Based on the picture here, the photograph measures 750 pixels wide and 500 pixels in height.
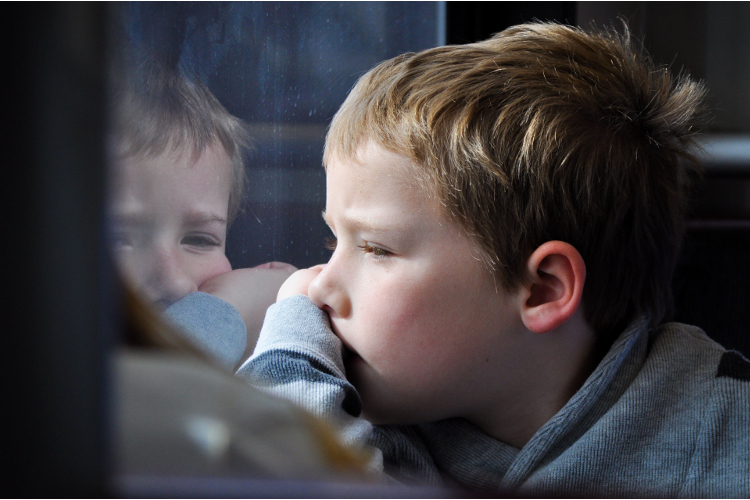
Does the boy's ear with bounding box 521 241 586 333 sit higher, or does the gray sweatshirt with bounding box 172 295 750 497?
the boy's ear with bounding box 521 241 586 333

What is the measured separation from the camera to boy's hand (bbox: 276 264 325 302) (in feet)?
2.60

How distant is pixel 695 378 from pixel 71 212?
797 mm

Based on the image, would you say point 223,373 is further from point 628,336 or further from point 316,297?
point 628,336

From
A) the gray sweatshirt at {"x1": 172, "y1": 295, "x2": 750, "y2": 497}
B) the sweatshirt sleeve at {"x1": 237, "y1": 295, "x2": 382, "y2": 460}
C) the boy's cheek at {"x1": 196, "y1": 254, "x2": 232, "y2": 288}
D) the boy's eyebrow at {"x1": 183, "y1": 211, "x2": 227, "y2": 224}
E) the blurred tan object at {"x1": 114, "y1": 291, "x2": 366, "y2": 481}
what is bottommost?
the gray sweatshirt at {"x1": 172, "y1": 295, "x2": 750, "y2": 497}

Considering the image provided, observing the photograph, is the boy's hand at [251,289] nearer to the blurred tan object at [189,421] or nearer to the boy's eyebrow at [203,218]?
the boy's eyebrow at [203,218]

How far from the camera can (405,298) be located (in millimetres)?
699

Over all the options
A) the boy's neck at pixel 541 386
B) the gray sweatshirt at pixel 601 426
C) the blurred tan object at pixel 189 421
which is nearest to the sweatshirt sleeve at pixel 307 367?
the gray sweatshirt at pixel 601 426

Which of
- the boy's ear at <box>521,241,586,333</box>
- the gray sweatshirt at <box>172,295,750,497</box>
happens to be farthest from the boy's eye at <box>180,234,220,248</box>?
the boy's ear at <box>521,241,586,333</box>

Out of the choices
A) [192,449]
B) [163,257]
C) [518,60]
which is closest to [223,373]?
[192,449]

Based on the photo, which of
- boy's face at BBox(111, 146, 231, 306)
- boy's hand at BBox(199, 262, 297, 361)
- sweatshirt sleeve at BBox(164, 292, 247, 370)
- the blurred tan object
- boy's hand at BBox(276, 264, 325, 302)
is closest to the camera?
the blurred tan object

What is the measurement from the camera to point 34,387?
0.46ft

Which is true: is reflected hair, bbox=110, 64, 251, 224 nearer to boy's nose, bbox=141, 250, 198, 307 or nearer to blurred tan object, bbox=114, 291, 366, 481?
boy's nose, bbox=141, 250, 198, 307

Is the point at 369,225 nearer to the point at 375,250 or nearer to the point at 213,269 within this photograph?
the point at 375,250

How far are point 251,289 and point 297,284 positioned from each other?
7 cm
